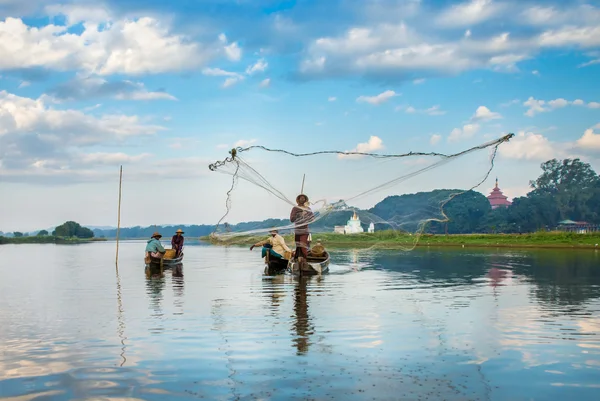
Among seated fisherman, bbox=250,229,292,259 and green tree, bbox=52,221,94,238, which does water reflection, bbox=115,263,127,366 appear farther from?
green tree, bbox=52,221,94,238

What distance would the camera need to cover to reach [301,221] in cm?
2484

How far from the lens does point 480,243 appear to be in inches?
2972

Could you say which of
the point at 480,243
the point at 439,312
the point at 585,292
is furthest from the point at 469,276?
the point at 480,243

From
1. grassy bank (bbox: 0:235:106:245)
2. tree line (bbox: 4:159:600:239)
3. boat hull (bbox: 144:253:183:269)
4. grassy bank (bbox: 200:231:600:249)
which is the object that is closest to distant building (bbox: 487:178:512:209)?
tree line (bbox: 4:159:600:239)

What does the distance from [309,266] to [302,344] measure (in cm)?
1592

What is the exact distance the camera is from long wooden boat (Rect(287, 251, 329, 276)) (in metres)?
27.1

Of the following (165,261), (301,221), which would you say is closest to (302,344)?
(301,221)

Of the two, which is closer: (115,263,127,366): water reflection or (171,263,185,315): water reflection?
(115,263,127,366): water reflection

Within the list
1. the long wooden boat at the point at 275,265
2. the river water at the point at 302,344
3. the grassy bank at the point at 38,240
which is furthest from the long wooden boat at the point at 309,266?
the grassy bank at the point at 38,240

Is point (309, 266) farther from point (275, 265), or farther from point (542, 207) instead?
point (542, 207)

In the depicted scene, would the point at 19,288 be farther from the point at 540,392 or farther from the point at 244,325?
the point at 540,392

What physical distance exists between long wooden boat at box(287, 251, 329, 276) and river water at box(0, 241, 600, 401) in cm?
535

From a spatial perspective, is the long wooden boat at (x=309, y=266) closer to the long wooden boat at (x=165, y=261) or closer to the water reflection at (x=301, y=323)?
the water reflection at (x=301, y=323)

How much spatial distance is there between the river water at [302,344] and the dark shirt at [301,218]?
3.66m
